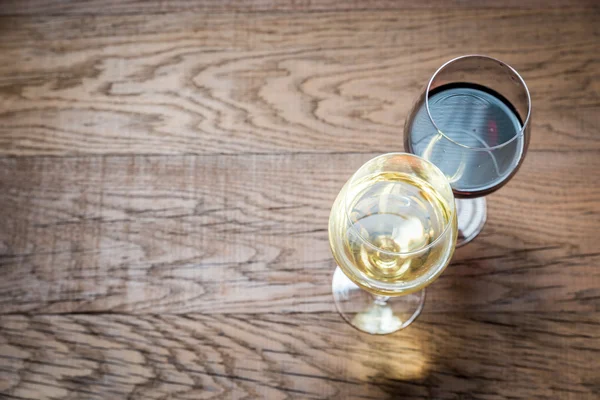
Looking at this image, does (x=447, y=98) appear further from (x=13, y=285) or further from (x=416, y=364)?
(x=13, y=285)

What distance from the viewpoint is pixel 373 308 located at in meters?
0.62

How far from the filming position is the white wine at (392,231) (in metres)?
0.48

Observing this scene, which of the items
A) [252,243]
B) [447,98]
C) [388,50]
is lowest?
[252,243]

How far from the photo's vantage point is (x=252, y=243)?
0.63 meters

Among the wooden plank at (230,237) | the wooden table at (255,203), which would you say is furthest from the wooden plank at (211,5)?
the wooden plank at (230,237)

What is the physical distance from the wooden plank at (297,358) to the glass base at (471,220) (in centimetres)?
8

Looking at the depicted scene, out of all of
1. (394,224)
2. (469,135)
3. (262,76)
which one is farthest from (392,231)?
(262,76)

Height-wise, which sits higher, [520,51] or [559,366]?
[520,51]

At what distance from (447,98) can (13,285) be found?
0.46m

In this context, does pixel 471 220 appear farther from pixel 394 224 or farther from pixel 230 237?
pixel 230 237

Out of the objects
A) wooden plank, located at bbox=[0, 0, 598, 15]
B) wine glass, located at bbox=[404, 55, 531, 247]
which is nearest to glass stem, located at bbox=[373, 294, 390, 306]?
wine glass, located at bbox=[404, 55, 531, 247]

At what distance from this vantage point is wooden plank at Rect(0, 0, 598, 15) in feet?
2.22

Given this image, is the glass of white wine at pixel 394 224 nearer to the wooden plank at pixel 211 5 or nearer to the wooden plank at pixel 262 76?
the wooden plank at pixel 262 76

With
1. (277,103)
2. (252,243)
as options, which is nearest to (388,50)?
(277,103)
